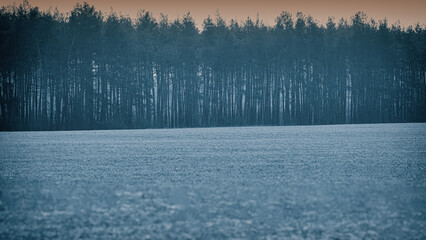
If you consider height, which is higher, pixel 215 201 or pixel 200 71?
pixel 200 71

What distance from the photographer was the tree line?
77.2ft

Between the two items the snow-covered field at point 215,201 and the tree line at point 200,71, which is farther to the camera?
the tree line at point 200,71

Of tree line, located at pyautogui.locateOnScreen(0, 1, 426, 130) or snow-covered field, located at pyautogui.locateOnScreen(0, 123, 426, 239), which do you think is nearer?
snow-covered field, located at pyautogui.locateOnScreen(0, 123, 426, 239)

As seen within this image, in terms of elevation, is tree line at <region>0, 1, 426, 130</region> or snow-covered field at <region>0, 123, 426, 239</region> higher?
tree line at <region>0, 1, 426, 130</region>

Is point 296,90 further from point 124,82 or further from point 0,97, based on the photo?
point 0,97

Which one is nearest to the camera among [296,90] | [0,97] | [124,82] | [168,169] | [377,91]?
[168,169]

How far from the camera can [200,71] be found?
2775 centimetres

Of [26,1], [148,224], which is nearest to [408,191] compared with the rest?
[148,224]

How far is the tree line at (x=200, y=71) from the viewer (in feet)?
77.2

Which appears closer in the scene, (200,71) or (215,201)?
(215,201)

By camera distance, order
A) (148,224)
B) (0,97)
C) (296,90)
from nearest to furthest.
Result: 1. (148,224)
2. (0,97)
3. (296,90)

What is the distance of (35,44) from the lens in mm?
23438

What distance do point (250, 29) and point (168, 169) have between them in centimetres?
2691

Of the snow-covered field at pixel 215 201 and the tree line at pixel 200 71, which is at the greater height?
the tree line at pixel 200 71
